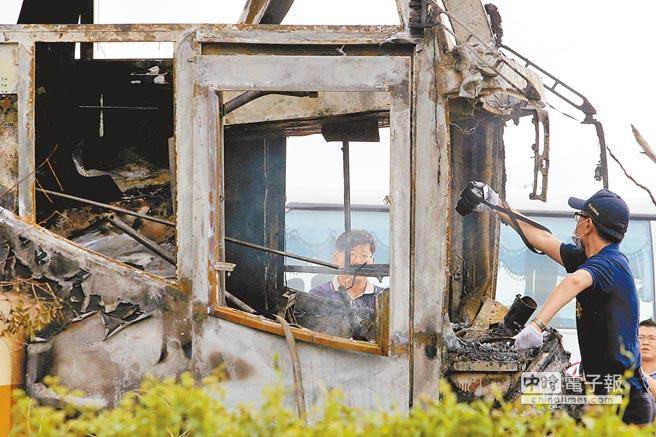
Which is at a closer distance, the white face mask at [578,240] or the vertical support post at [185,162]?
the vertical support post at [185,162]

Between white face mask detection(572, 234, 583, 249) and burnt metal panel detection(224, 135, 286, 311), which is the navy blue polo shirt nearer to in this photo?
white face mask detection(572, 234, 583, 249)

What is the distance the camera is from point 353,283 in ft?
24.4

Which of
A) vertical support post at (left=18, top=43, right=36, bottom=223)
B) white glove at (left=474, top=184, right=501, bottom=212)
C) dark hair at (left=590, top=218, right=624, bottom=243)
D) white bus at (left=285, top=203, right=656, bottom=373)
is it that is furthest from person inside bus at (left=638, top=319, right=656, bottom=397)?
white bus at (left=285, top=203, right=656, bottom=373)

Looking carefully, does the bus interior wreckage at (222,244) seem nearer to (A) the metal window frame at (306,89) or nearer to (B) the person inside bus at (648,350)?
(A) the metal window frame at (306,89)

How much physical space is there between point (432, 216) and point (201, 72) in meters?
1.43

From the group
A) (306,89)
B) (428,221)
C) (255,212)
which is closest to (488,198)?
(428,221)

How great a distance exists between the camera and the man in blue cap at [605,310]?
480cm

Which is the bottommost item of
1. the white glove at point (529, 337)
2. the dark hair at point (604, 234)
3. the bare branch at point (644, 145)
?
the white glove at point (529, 337)

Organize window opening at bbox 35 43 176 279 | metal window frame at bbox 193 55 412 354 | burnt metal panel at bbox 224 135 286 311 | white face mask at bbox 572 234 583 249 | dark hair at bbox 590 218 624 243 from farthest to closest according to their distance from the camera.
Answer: burnt metal panel at bbox 224 135 286 311 → window opening at bbox 35 43 176 279 → white face mask at bbox 572 234 583 249 → dark hair at bbox 590 218 624 243 → metal window frame at bbox 193 55 412 354

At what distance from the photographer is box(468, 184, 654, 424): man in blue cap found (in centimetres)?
480

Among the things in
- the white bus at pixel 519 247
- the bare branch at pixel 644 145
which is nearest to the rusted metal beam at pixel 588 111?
the bare branch at pixel 644 145

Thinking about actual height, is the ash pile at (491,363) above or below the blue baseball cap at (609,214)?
below

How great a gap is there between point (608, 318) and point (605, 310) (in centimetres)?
4

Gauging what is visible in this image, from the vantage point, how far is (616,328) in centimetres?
488
